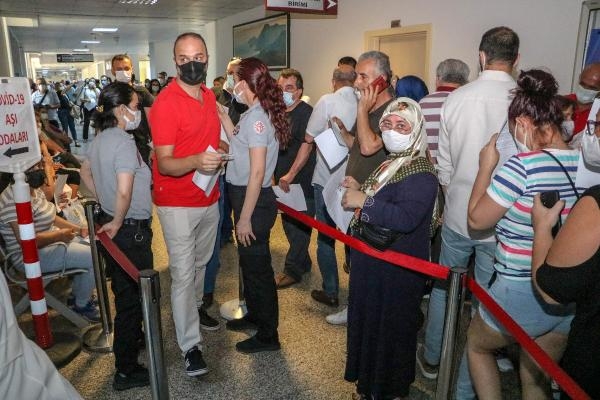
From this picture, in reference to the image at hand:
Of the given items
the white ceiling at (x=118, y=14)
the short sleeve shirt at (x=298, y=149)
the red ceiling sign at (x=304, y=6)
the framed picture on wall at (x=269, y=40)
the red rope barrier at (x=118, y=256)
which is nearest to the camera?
the red rope barrier at (x=118, y=256)

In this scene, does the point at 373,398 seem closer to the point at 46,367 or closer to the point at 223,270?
the point at 46,367

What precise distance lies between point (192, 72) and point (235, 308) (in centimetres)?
180

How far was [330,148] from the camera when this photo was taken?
283 centimetres

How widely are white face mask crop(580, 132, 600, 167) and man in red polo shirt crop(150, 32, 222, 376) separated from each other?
1.50 metres

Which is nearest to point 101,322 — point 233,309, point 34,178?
point 233,309

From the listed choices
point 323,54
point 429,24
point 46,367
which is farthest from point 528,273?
point 323,54

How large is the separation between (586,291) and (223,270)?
326 cm

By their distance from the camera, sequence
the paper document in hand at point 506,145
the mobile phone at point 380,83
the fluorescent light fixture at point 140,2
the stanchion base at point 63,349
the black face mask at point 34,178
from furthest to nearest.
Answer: the fluorescent light fixture at point 140,2 < the black face mask at point 34,178 < the stanchion base at point 63,349 < the mobile phone at point 380,83 < the paper document in hand at point 506,145

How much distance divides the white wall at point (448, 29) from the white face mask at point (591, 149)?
3.88m

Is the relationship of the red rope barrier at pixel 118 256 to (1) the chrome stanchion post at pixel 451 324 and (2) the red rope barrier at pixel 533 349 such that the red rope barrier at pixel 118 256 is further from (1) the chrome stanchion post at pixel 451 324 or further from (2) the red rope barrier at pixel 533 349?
(2) the red rope barrier at pixel 533 349

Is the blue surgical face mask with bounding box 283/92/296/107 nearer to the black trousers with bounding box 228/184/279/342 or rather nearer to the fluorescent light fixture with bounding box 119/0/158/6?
the black trousers with bounding box 228/184/279/342

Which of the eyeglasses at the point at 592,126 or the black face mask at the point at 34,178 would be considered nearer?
the eyeglasses at the point at 592,126

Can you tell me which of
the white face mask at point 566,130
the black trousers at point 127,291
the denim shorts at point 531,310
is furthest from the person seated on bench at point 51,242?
the white face mask at point 566,130

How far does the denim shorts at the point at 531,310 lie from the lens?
1670 mm
